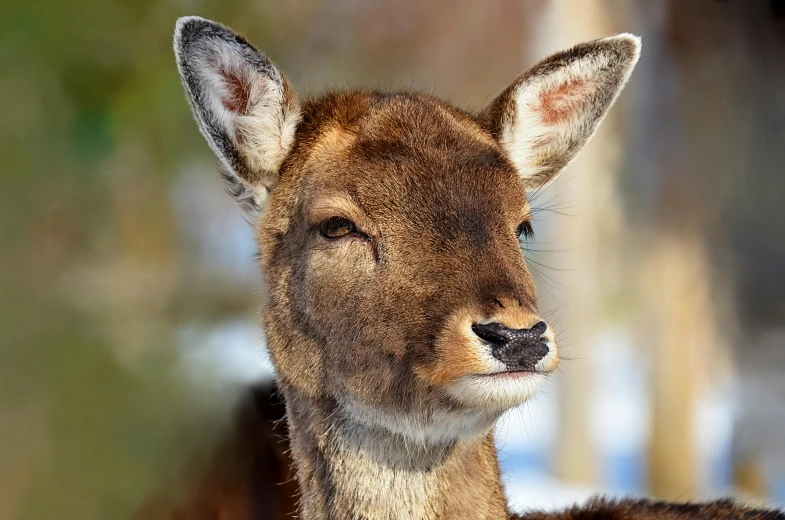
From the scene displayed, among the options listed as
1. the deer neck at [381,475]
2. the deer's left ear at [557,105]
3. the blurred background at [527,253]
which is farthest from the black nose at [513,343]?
the blurred background at [527,253]

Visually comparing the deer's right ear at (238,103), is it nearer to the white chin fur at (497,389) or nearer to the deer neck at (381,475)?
the deer neck at (381,475)

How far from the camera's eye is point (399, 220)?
4.93 ft

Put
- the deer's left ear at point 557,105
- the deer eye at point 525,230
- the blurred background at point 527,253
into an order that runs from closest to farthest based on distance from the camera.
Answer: the deer eye at point 525,230 → the deer's left ear at point 557,105 → the blurred background at point 527,253

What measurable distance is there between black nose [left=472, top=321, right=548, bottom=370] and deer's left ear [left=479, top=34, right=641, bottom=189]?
757mm

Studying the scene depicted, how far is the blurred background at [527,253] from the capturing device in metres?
2.98

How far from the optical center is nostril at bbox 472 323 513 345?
1.26 metres

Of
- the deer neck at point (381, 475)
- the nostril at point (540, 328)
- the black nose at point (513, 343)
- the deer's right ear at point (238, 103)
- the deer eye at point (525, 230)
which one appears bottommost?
the deer neck at point (381, 475)

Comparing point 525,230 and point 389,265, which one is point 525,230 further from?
point 389,265

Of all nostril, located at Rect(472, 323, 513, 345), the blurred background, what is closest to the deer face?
nostril, located at Rect(472, 323, 513, 345)

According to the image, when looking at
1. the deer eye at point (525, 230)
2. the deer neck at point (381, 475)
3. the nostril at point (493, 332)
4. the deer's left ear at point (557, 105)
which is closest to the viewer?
the nostril at point (493, 332)

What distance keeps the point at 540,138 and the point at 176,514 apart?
2.23m

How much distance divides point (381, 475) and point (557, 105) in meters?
1.07

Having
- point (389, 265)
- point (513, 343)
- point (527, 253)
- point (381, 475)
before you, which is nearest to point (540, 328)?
point (513, 343)

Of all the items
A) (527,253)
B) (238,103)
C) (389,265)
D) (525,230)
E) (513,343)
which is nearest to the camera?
(513,343)
